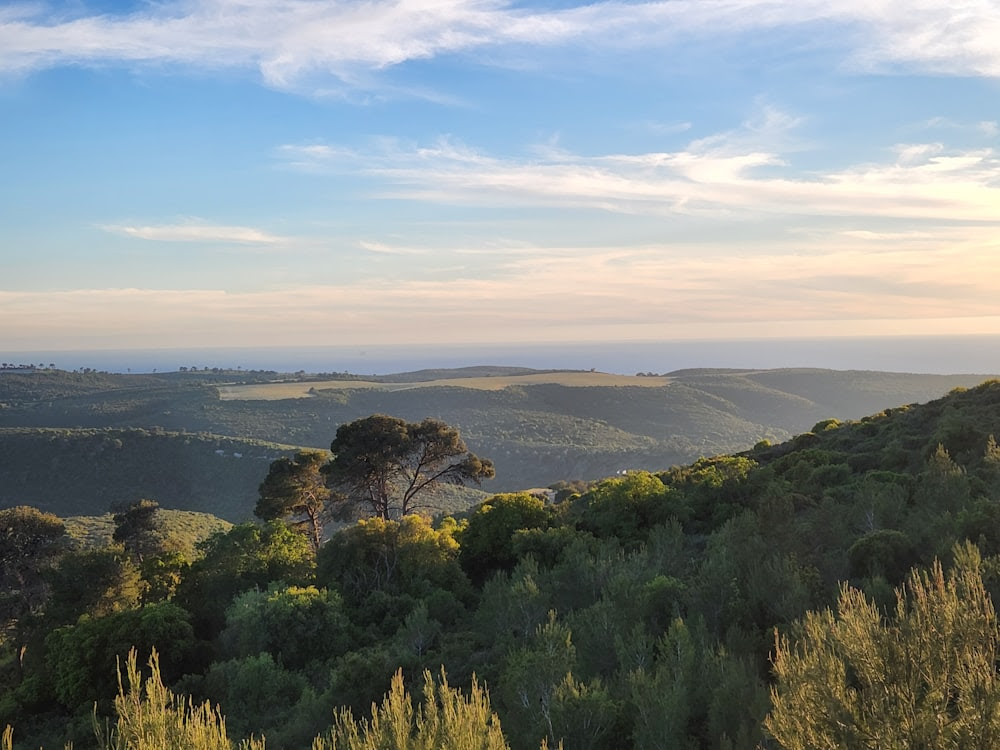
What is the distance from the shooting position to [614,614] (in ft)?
40.3

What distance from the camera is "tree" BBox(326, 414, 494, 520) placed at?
25.8 metres

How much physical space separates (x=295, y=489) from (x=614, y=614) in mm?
18045

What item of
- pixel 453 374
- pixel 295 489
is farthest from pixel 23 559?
pixel 453 374

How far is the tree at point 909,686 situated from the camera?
4.35 m

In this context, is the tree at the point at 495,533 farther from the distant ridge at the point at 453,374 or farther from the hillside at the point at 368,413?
the distant ridge at the point at 453,374

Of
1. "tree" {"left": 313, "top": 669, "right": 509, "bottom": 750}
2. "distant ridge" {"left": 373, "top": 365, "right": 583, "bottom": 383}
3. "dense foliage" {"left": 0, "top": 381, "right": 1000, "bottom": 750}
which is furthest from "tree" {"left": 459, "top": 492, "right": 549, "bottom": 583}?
"distant ridge" {"left": 373, "top": 365, "right": 583, "bottom": 383}

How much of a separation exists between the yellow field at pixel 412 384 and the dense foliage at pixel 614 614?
69.1 m

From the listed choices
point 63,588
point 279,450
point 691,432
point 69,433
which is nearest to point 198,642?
point 63,588

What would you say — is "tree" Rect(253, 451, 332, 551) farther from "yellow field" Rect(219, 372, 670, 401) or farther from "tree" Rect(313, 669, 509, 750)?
"yellow field" Rect(219, 372, 670, 401)

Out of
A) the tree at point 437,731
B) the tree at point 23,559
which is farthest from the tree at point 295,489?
the tree at point 437,731

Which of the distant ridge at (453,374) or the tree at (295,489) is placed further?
the distant ridge at (453,374)

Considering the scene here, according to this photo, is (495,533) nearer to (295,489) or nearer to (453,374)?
(295,489)

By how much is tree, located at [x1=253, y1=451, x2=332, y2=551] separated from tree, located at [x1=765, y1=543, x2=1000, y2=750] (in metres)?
23.5

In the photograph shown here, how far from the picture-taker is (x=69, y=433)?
59.1 metres
